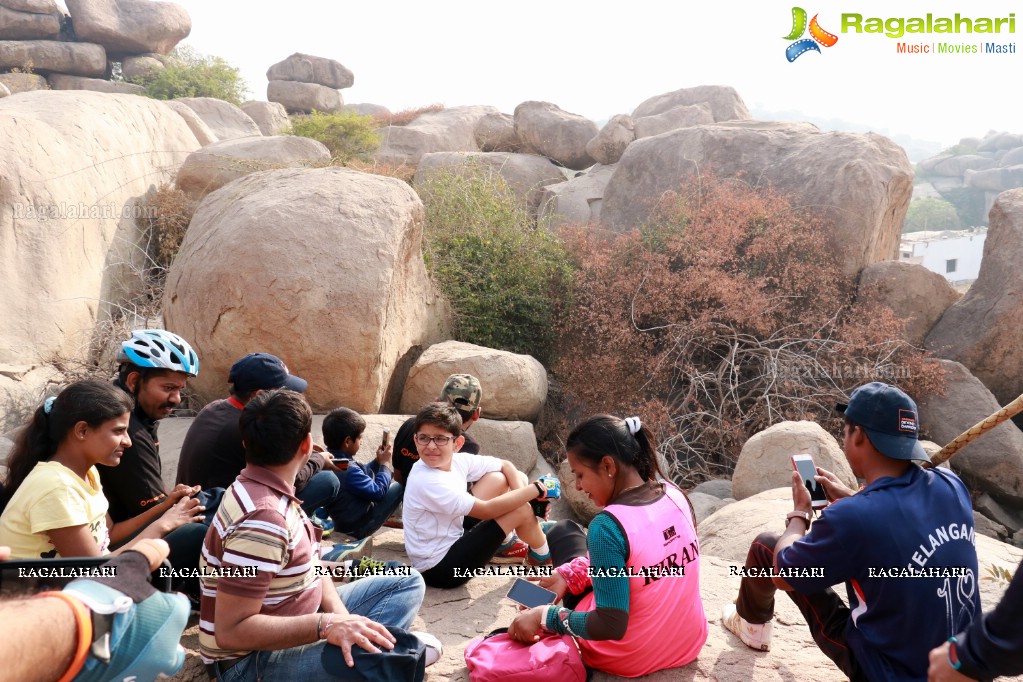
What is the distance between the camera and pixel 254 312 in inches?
262

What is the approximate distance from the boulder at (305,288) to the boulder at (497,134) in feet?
37.3

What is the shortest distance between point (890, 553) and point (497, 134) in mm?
16725

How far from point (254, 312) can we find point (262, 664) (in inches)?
170

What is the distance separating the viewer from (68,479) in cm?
299

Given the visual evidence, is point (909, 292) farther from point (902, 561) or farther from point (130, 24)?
point (130, 24)

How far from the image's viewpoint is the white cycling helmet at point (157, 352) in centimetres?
372

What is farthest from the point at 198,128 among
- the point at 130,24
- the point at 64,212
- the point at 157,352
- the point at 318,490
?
the point at 130,24

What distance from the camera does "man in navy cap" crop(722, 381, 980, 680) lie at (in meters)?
2.66

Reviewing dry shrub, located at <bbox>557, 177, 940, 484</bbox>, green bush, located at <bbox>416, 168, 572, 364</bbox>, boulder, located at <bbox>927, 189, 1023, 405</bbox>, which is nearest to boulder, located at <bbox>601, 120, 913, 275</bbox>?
dry shrub, located at <bbox>557, 177, 940, 484</bbox>

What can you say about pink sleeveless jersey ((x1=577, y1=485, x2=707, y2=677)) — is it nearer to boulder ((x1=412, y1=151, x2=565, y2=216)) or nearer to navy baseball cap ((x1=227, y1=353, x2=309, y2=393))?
navy baseball cap ((x1=227, y1=353, x2=309, y2=393))

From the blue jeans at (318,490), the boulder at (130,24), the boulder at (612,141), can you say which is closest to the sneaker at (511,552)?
the blue jeans at (318,490)

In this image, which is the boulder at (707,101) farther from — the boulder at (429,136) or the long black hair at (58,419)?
the long black hair at (58,419)

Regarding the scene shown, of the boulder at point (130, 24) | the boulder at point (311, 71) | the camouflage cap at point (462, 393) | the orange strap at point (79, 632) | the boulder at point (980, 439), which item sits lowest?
the boulder at point (980, 439)

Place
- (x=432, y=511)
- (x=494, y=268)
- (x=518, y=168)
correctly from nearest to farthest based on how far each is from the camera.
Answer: (x=432, y=511), (x=494, y=268), (x=518, y=168)
